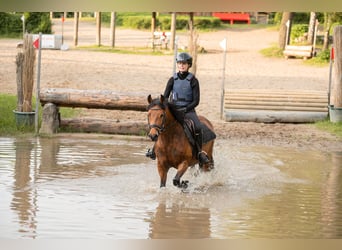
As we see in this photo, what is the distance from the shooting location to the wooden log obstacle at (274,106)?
47.5 feet

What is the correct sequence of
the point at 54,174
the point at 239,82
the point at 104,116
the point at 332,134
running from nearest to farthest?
the point at 54,174
the point at 332,134
the point at 104,116
the point at 239,82

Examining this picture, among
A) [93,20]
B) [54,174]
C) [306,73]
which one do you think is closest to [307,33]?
[306,73]

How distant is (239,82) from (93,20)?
31991 mm

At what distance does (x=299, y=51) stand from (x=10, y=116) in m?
17.6

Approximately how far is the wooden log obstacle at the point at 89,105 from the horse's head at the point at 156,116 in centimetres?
496

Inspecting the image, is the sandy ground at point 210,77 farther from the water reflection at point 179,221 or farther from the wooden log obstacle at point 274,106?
the water reflection at point 179,221

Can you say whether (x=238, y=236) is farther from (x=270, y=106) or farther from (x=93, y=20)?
(x=93, y=20)

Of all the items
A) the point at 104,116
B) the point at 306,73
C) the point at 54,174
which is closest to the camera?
the point at 54,174

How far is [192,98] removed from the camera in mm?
7363

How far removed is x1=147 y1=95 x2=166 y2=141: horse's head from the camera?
21.9ft

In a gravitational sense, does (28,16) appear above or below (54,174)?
above

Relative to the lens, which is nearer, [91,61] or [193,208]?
[193,208]

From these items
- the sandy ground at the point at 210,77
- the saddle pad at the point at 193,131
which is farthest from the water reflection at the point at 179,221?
the sandy ground at the point at 210,77

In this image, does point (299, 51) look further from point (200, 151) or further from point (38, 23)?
point (200, 151)
